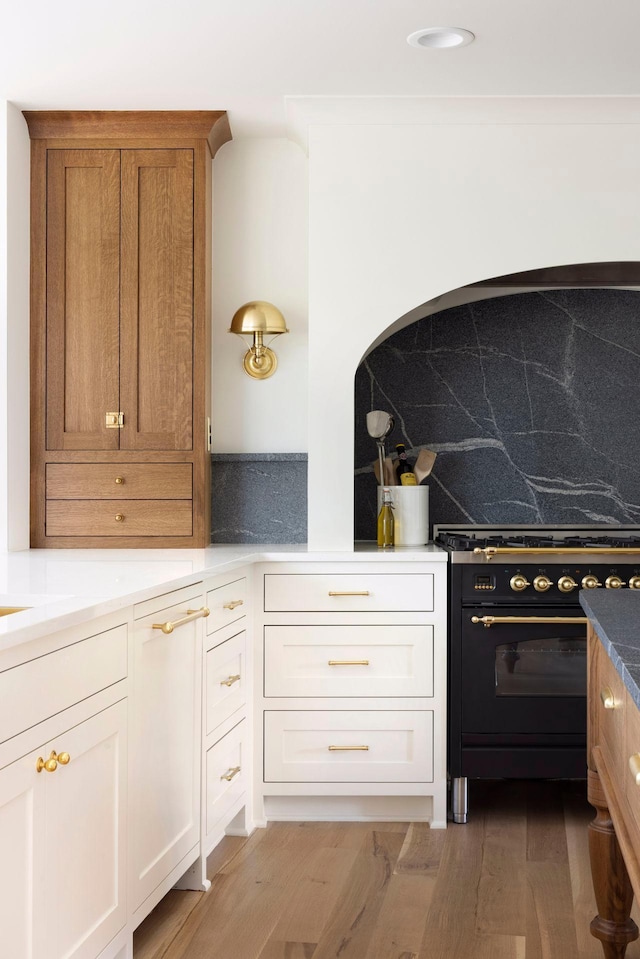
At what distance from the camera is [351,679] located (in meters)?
3.23

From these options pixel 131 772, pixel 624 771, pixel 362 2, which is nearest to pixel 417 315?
pixel 362 2

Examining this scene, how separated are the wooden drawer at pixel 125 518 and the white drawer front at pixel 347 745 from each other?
30.6 inches

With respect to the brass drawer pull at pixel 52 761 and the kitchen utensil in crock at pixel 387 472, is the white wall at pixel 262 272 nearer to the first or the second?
the kitchen utensil in crock at pixel 387 472

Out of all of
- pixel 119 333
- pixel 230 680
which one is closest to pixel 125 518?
pixel 119 333

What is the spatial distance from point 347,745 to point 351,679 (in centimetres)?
21

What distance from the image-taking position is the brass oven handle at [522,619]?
3.18 m

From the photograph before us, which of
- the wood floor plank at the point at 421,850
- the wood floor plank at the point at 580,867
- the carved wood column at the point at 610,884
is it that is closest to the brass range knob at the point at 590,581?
the wood floor plank at the point at 580,867

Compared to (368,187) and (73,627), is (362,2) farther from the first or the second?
(73,627)

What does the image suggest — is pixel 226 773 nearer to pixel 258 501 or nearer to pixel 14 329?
pixel 258 501

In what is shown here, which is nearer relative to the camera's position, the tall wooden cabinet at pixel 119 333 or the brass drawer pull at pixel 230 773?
the brass drawer pull at pixel 230 773

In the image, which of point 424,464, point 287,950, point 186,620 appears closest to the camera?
point 287,950

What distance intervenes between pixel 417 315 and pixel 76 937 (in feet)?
Answer: 8.48

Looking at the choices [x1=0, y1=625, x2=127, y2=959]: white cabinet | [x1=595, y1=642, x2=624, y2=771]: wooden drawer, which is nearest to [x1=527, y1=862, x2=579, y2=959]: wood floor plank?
[x1=595, y1=642, x2=624, y2=771]: wooden drawer

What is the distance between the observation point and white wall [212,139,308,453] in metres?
3.71
